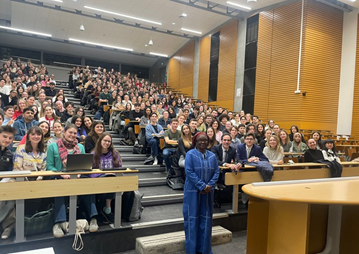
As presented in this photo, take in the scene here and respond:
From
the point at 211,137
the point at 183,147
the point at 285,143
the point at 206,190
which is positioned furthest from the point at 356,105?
the point at 206,190

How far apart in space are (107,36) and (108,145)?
1213 cm

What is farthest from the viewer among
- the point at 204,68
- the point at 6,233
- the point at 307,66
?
the point at 204,68

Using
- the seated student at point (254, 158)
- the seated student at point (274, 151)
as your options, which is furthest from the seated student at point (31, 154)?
the seated student at point (274, 151)

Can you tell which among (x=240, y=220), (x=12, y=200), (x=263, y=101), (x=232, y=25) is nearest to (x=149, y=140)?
(x=240, y=220)

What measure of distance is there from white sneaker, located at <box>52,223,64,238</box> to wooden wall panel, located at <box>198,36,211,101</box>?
10906mm

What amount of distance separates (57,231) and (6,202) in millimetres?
551

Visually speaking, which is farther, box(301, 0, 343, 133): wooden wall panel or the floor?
box(301, 0, 343, 133): wooden wall panel

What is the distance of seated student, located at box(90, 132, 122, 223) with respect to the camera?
9.39ft

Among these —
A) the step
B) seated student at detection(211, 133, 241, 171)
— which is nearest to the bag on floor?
the step

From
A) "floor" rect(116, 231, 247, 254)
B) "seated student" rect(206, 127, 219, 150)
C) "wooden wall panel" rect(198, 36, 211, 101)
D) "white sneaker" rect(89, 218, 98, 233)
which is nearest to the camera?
"white sneaker" rect(89, 218, 98, 233)

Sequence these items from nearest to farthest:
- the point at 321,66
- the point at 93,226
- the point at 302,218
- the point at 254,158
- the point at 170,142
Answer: the point at 302,218
the point at 93,226
the point at 254,158
the point at 170,142
the point at 321,66

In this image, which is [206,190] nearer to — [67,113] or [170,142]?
[170,142]

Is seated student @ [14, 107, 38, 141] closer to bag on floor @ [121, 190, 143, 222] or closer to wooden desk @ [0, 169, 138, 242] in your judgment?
wooden desk @ [0, 169, 138, 242]

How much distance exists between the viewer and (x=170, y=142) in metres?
4.36
